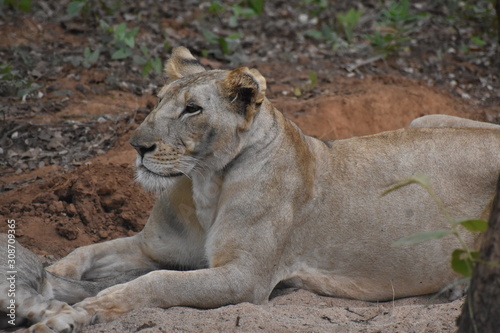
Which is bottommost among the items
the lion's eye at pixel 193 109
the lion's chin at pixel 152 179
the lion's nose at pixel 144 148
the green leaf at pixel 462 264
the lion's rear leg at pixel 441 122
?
the lion's rear leg at pixel 441 122

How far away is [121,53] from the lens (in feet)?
31.1

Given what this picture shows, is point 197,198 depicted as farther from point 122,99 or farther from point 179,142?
point 122,99

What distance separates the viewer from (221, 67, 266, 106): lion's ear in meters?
4.85

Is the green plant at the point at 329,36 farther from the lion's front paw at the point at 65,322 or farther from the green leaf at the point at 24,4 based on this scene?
the lion's front paw at the point at 65,322

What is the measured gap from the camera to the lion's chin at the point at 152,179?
490cm

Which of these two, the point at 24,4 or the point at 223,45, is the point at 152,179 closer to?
the point at 223,45

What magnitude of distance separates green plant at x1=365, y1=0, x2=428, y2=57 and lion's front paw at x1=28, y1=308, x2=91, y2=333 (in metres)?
6.83

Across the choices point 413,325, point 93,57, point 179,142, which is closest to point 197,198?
point 179,142

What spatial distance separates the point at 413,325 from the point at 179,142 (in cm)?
179

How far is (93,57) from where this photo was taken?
9336 millimetres

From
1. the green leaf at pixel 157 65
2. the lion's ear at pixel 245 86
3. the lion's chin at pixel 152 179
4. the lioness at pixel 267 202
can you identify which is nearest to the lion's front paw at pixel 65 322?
the lioness at pixel 267 202

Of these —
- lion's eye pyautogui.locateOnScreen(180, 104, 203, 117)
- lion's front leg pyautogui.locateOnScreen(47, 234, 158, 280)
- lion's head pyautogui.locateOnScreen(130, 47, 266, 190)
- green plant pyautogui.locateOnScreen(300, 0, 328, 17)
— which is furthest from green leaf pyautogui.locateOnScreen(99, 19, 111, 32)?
lion's eye pyautogui.locateOnScreen(180, 104, 203, 117)

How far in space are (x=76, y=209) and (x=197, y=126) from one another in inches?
78.7

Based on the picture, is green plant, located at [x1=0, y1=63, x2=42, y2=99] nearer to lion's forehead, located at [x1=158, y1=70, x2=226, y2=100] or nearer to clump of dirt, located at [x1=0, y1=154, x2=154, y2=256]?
clump of dirt, located at [x1=0, y1=154, x2=154, y2=256]
